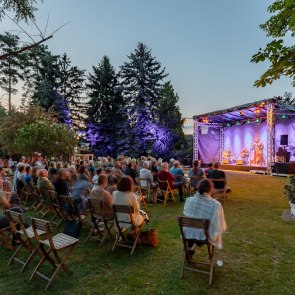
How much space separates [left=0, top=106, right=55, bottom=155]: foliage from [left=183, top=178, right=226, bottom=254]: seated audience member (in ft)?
62.5

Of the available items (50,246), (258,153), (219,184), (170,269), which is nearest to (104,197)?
(50,246)

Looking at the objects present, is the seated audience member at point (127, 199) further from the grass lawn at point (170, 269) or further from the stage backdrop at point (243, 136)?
the stage backdrop at point (243, 136)

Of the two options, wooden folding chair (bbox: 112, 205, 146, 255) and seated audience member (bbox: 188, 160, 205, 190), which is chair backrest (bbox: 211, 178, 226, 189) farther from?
wooden folding chair (bbox: 112, 205, 146, 255)

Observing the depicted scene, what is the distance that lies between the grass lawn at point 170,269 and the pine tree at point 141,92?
19.5 meters

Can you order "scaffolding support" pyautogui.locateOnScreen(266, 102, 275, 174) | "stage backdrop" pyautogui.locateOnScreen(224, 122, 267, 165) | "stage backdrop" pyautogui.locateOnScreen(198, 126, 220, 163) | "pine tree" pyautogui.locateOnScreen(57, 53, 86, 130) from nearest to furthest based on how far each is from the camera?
"scaffolding support" pyautogui.locateOnScreen(266, 102, 275, 174) < "stage backdrop" pyautogui.locateOnScreen(224, 122, 267, 165) < "stage backdrop" pyautogui.locateOnScreen(198, 126, 220, 163) < "pine tree" pyautogui.locateOnScreen(57, 53, 86, 130)

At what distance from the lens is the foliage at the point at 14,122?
21188 millimetres

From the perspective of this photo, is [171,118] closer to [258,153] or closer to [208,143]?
[208,143]

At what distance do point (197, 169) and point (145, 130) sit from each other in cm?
1651

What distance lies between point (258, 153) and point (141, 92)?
11461 millimetres

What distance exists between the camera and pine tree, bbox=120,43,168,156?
83.5 ft

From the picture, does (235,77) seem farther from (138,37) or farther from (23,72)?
(23,72)

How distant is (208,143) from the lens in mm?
24391

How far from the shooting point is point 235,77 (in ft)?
112

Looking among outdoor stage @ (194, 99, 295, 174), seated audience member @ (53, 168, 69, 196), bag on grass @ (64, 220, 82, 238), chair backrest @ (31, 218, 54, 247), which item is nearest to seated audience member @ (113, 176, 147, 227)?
bag on grass @ (64, 220, 82, 238)
